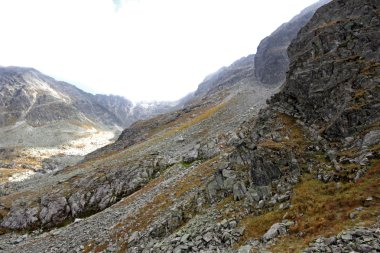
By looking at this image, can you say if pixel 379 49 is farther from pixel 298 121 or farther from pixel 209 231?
pixel 209 231

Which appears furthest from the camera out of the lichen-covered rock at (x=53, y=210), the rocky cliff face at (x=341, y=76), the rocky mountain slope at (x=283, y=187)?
the lichen-covered rock at (x=53, y=210)

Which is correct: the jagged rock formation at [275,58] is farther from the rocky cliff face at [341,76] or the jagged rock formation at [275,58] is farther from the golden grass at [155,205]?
the golden grass at [155,205]

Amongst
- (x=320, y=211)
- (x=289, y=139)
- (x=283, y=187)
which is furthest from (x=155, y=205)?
(x=320, y=211)

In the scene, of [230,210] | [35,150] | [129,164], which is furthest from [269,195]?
[35,150]

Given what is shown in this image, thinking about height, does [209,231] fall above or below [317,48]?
below

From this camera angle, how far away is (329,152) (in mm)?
24219

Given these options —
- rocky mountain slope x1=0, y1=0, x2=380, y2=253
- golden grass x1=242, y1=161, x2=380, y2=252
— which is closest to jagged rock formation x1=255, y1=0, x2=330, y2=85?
rocky mountain slope x1=0, y1=0, x2=380, y2=253

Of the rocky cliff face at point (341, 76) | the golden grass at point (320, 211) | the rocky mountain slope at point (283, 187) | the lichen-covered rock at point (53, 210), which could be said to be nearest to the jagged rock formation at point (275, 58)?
the rocky mountain slope at point (283, 187)

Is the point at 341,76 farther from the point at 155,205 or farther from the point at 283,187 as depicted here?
the point at 155,205

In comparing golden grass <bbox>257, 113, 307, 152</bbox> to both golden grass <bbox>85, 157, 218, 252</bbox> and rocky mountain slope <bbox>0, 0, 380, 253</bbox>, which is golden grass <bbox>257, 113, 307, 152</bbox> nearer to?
rocky mountain slope <bbox>0, 0, 380, 253</bbox>

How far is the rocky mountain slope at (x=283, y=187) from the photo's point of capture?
18703 mm

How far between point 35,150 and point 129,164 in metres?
146

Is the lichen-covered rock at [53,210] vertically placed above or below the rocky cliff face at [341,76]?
below

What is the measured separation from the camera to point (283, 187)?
23062 mm
